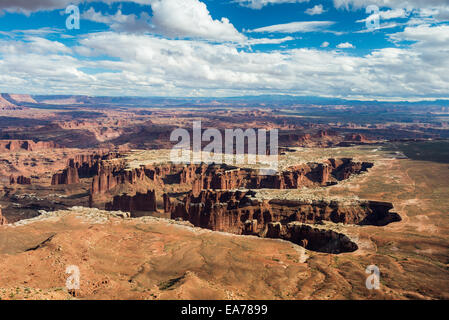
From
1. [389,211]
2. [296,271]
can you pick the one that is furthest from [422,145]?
[296,271]

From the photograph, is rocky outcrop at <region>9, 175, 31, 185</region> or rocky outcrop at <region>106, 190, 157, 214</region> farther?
rocky outcrop at <region>9, 175, 31, 185</region>

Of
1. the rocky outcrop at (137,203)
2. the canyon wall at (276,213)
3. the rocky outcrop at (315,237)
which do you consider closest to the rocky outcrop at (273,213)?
the canyon wall at (276,213)

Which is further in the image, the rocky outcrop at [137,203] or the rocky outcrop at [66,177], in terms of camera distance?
the rocky outcrop at [66,177]

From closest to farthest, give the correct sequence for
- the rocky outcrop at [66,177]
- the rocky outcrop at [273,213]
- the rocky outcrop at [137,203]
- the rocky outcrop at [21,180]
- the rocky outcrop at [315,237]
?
A: the rocky outcrop at [315,237] < the rocky outcrop at [273,213] < the rocky outcrop at [137,203] < the rocky outcrop at [66,177] < the rocky outcrop at [21,180]

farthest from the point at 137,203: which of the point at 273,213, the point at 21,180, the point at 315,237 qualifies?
the point at 21,180

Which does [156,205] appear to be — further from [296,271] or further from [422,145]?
[422,145]

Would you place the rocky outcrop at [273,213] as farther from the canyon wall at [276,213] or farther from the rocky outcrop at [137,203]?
the rocky outcrop at [137,203]

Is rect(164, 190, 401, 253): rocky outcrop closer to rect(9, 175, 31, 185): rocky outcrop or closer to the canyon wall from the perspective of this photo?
the canyon wall

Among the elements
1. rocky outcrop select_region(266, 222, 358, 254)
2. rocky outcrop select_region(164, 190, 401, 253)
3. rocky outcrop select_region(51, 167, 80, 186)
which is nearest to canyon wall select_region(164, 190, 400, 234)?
rocky outcrop select_region(164, 190, 401, 253)
